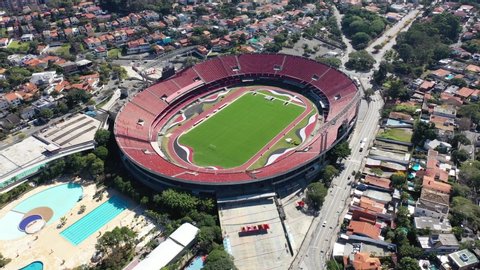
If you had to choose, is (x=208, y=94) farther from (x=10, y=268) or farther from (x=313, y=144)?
(x=10, y=268)

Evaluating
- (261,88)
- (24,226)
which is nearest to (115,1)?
(261,88)

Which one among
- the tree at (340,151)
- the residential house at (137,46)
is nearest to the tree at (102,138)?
the tree at (340,151)

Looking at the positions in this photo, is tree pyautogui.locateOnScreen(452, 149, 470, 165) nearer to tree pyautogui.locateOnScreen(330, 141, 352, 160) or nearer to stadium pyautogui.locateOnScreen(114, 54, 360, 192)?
tree pyautogui.locateOnScreen(330, 141, 352, 160)

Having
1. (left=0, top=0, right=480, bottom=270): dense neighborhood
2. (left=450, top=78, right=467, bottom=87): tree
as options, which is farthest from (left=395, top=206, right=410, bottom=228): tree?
(left=450, top=78, right=467, bottom=87): tree

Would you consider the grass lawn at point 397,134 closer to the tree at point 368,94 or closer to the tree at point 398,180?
the tree at point 368,94

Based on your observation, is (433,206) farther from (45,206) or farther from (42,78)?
(42,78)
